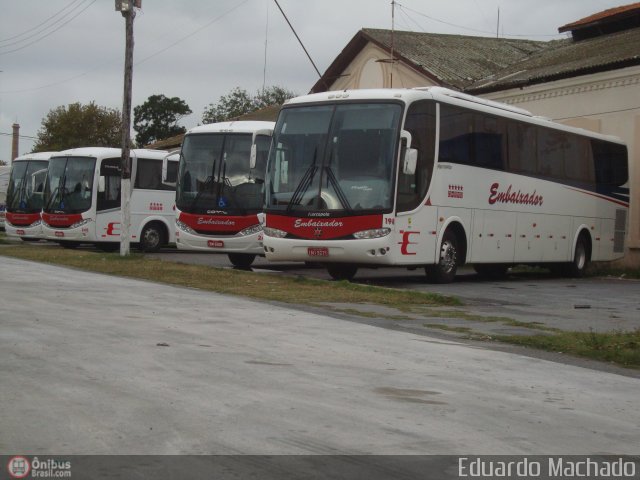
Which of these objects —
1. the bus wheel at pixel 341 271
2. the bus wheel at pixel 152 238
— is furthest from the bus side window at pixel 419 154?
the bus wheel at pixel 152 238

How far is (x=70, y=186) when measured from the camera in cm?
3269

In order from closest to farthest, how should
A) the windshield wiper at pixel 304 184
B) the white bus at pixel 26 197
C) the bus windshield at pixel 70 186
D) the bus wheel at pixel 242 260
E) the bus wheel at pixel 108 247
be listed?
1. the windshield wiper at pixel 304 184
2. the bus wheel at pixel 242 260
3. the bus windshield at pixel 70 186
4. the white bus at pixel 26 197
5. the bus wheel at pixel 108 247

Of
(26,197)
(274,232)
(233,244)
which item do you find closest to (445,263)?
(274,232)

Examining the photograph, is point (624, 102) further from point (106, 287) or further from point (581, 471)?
point (581, 471)

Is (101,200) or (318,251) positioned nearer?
(318,251)

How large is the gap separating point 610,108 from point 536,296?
12803 millimetres

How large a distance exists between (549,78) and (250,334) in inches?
916

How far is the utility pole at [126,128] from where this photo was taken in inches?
1047

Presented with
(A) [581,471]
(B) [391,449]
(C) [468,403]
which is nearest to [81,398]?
(B) [391,449]

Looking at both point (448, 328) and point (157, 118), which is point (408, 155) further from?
point (157, 118)

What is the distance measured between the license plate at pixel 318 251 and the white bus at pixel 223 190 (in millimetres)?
5262

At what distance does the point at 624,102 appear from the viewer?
28.6 metres

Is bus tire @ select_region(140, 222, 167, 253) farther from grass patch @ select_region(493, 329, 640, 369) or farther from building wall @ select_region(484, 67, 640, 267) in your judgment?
grass patch @ select_region(493, 329, 640, 369)

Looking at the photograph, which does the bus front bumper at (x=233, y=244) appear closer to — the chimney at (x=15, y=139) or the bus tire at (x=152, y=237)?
the bus tire at (x=152, y=237)
